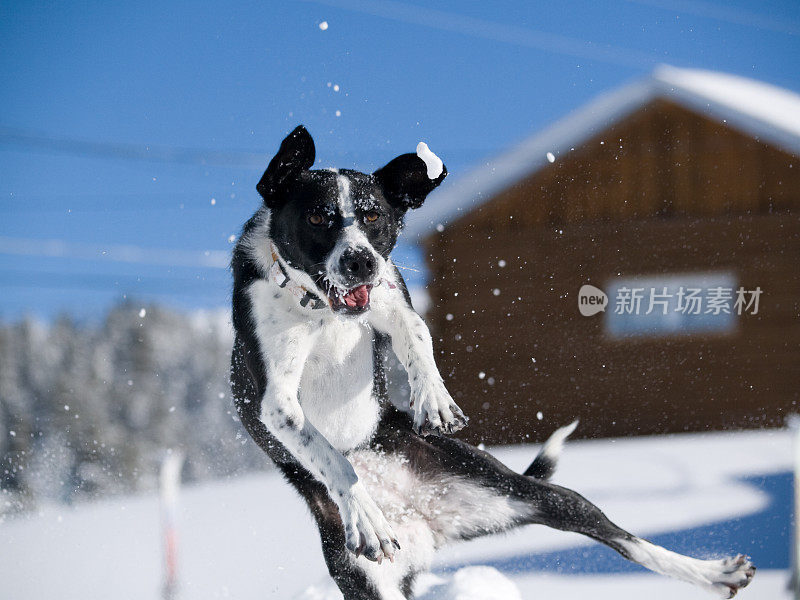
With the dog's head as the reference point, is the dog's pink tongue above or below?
below

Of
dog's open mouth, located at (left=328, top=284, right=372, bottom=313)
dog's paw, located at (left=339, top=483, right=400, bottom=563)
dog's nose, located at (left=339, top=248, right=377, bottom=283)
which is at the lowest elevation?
dog's paw, located at (left=339, top=483, right=400, bottom=563)

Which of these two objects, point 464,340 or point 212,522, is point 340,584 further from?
point 464,340

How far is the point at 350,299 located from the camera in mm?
2336

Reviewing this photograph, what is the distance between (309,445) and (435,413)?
0.44m

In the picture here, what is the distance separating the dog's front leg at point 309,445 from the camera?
2113mm

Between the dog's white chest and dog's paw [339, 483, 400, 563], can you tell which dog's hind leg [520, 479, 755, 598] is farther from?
dog's paw [339, 483, 400, 563]

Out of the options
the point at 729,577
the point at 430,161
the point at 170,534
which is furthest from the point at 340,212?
the point at 170,534

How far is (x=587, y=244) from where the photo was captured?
880cm

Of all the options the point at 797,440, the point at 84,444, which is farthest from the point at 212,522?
the point at 84,444

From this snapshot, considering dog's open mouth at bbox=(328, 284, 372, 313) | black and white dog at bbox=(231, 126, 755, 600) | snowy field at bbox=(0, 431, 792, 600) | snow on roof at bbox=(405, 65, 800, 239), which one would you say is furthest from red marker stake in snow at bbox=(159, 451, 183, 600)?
snow on roof at bbox=(405, 65, 800, 239)

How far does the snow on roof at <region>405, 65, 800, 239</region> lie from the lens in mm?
8188

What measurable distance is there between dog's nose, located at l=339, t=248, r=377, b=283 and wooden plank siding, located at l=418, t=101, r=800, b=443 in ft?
20.9

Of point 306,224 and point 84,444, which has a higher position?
point 306,224

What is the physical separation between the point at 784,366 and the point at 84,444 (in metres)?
23.2
